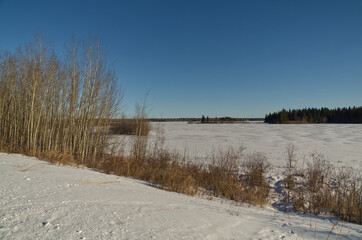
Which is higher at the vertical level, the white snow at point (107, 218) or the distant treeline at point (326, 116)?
the distant treeline at point (326, 116)

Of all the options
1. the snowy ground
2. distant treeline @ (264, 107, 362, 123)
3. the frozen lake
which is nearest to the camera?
the snowy ground

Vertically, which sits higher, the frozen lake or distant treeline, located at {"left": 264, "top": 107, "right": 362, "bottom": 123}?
distant treeline, located at {"left": 264, "top": 107, "right": 362, "bottom": 123}

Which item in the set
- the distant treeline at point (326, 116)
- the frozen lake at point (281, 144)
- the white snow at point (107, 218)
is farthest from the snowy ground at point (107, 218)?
the distant treeline at point (326, 116)

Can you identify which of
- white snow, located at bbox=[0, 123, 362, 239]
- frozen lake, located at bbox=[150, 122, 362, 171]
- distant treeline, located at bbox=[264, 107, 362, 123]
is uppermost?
distant treeline, located at bbox=[264, 107, 362, 123]

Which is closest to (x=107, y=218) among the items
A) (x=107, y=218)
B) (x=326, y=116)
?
(x=107, y=218)

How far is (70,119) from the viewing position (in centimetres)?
894

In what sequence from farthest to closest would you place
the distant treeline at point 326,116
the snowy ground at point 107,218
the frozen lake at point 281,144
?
the distant treeline at point 326,116 → the frozen lake at point 281,144 → the snowy ground at point 107,218

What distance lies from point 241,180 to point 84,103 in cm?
792

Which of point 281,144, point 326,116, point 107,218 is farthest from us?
point 326,116

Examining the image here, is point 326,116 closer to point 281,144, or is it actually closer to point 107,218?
point 281,144

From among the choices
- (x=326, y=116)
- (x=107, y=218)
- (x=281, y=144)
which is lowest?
(x=281, y=144)

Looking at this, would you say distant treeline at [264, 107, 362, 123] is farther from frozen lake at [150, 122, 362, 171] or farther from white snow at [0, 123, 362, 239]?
white snow at [0, 123, 362, 239]

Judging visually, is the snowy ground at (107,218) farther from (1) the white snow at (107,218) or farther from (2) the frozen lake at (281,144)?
(2) the frozen lake at (281,144)

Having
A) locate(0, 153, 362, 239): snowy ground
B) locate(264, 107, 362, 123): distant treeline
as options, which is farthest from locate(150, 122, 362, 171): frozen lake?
locate(264, 107, 362, 123): distant treeline
